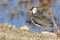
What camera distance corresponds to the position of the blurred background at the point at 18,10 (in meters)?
14.5

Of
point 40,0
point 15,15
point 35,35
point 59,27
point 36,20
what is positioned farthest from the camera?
point 40,0

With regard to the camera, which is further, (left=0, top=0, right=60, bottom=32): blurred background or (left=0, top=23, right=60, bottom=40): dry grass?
(left=0, top=0, right=60, bottom=32): blurred background

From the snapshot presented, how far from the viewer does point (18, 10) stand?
15.9 meters

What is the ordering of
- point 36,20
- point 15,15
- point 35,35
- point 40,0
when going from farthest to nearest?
point 40,0 < point 15,15 < point 36,20 < point 35,35

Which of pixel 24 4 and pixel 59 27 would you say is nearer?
pixel 59 27

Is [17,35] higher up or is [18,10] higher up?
[17,35]

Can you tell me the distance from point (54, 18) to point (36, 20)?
2651mm

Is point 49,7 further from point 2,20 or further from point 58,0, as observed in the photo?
point 2,20

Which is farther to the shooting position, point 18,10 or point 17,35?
point 18,10

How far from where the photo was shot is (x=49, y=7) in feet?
52.7

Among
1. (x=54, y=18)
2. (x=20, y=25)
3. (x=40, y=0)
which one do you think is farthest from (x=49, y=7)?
(x=20, y=25)

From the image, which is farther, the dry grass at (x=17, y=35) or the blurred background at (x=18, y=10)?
the blurred background at (x=18, y=10)

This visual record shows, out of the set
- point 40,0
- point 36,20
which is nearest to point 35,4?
point 40,0

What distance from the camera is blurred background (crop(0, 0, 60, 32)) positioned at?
572 inches
